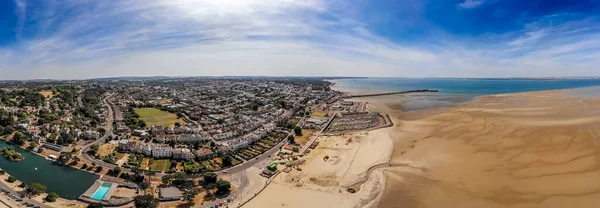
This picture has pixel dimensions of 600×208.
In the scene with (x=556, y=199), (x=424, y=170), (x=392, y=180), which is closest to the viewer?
(x=556, y=199)

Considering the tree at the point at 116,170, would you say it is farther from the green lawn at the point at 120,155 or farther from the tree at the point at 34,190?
the tree at the point at 34,190

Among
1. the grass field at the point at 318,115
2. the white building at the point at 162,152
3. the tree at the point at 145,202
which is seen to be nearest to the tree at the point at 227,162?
the white building at the point at 162,152

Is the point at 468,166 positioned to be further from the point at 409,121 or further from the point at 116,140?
the point at 116,140

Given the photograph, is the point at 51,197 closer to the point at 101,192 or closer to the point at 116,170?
the point at 101,192

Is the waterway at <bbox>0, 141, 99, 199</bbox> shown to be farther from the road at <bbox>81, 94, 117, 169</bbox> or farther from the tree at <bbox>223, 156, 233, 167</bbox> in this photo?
the tree at <bbox>223, 156, 233, 167</bbox>

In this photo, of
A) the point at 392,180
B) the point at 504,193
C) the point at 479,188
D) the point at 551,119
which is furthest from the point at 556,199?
the point at 551,119

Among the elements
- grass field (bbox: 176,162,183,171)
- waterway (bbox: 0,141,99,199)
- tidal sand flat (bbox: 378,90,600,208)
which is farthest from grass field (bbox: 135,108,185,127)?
tidal sand flat (bbox: 378,90,600,208)
